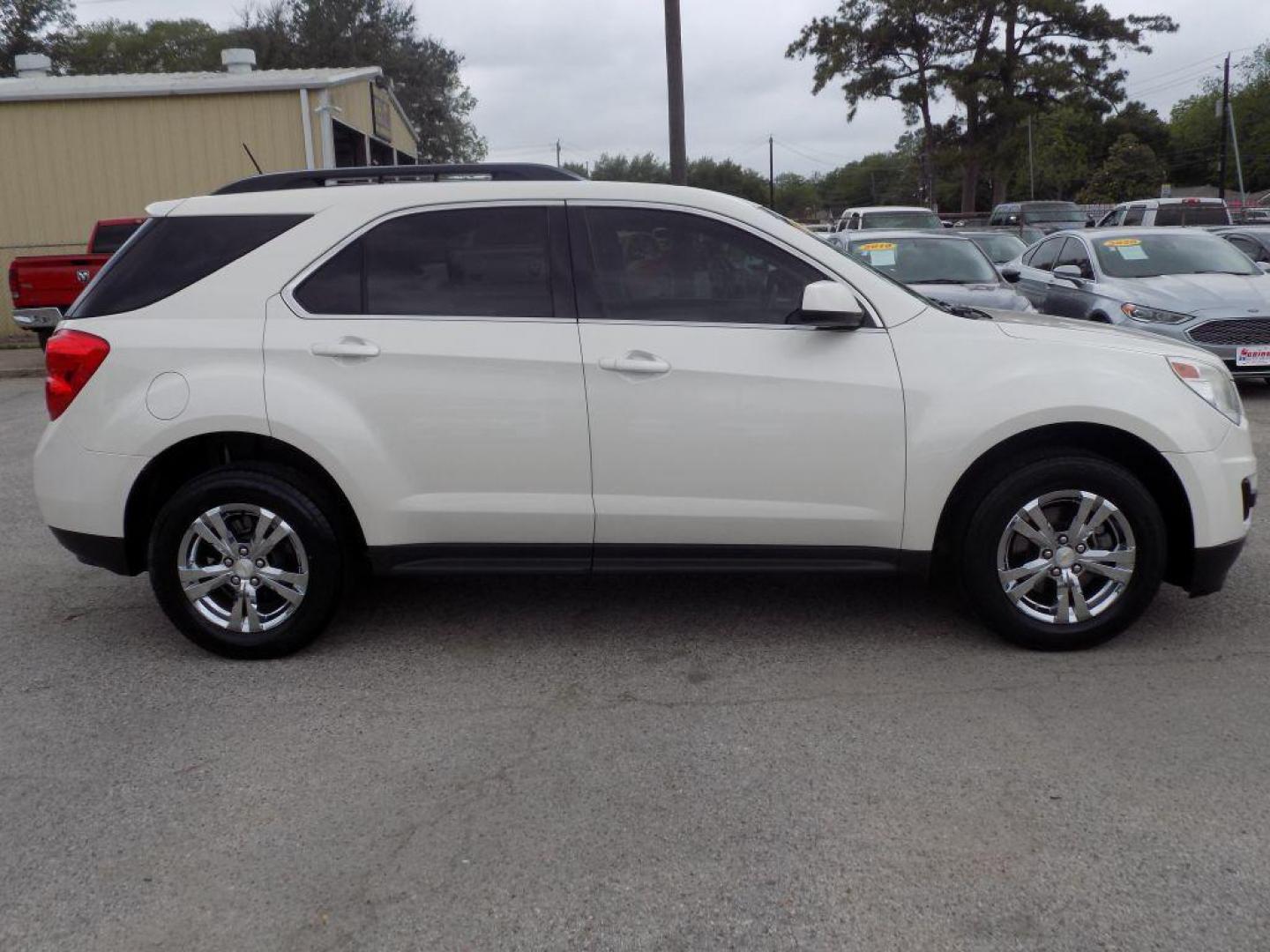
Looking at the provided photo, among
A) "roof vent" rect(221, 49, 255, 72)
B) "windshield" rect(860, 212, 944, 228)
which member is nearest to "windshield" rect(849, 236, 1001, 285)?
"windshield" rect(860, 212, 944, 228)

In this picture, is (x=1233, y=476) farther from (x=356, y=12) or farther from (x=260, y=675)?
(x=356, y=12)

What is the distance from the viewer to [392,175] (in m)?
4.91

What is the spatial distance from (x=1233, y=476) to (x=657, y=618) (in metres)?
2.34

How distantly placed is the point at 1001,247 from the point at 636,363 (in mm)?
16790

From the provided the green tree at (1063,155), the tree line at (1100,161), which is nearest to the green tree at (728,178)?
the tree line at (1100,161)

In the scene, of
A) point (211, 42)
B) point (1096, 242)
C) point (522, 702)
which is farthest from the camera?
point (211, 42)

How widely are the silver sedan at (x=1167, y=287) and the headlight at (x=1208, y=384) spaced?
553 cm

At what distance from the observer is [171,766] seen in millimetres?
3779

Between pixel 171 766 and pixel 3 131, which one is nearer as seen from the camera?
pixel 171 766

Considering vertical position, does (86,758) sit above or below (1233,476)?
below

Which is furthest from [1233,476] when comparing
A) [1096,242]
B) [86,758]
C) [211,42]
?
[211,42]

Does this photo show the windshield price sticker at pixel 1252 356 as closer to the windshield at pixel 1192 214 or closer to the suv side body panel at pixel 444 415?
the suv side body panel at pixel 444 415

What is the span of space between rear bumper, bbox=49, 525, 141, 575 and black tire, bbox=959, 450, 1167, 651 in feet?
10.7

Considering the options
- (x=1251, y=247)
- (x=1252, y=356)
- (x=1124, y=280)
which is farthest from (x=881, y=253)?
(x=1251, y=247)
